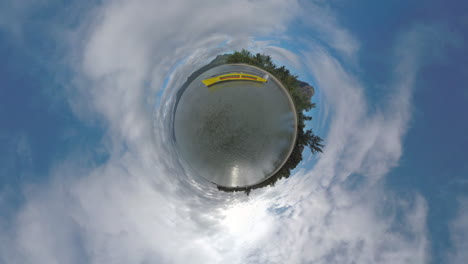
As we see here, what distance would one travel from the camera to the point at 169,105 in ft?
50.6

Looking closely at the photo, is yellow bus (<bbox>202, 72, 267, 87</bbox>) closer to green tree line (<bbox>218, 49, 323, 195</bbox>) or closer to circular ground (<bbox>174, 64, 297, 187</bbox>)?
circular ground (<bbox>174, 64, 297, 187</bbox>)

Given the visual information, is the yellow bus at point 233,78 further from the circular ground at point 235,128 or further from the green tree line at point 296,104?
the green tree line at point 296,104

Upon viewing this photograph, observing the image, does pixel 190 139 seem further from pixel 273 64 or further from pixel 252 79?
pixel 273 64

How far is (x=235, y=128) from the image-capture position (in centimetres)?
1280

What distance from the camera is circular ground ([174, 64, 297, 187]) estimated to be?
42.5 feet

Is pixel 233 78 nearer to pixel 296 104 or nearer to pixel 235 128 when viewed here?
pixel 235 128

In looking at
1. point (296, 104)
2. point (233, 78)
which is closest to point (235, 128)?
point (233, 78)

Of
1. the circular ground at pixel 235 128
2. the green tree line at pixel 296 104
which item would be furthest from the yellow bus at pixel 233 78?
the green tree line at pixel 296 104

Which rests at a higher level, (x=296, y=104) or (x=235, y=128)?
(x=296, y=104)

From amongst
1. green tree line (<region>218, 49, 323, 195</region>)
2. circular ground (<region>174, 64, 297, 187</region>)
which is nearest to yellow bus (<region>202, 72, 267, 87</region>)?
circular ground (<region>174, 64, 297, 187</region>)

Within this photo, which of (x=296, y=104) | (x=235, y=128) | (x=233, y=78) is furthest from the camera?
(x=296, y=104)

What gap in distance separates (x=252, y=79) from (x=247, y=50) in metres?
2.77

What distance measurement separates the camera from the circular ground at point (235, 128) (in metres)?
12.9

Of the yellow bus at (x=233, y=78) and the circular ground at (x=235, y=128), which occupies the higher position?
the yellow bus at (x=233, y=78)
